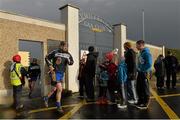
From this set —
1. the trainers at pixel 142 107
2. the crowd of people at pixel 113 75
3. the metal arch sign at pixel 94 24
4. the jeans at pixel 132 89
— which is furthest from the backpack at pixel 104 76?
the metal arch sign at pixel 94 24

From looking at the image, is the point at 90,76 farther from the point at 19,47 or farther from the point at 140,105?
the point at 19,47

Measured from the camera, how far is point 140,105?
9.68 m

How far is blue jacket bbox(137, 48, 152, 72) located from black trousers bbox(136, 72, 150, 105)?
0.51ft

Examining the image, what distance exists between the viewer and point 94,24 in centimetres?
1981

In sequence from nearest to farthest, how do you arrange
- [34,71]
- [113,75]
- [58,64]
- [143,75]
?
1. [58,64]
2. [143,75]
3. [113,75]
4. [34,71]

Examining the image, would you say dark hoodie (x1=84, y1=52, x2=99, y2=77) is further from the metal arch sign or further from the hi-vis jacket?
the metal arch sign

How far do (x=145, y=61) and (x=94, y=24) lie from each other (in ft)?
34.5

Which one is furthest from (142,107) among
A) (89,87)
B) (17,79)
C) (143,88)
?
(17,79)

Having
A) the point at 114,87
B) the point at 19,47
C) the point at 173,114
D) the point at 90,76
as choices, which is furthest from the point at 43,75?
the point at 173,114

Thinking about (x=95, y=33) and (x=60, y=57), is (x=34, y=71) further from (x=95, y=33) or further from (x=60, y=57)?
(x=60, y=57)

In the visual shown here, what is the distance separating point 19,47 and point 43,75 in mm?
2049

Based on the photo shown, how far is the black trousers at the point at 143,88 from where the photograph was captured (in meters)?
9.58

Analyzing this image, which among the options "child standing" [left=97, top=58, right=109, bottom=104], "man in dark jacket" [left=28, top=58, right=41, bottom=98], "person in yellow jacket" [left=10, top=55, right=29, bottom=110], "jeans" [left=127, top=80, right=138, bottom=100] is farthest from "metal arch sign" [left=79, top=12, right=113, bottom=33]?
"jeans" [left=127, top=80, right=138, bottom=100]

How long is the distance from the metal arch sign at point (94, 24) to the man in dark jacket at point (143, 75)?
28.4 feet
